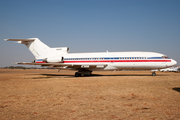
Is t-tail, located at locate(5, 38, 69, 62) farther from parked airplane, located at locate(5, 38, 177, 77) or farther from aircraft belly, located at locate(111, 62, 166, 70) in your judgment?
aircraft belly, located at locate(111, 62, 166, 70)

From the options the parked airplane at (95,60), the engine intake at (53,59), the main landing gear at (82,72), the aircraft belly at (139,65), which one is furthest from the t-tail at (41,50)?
the aircraft belly at (139,65)

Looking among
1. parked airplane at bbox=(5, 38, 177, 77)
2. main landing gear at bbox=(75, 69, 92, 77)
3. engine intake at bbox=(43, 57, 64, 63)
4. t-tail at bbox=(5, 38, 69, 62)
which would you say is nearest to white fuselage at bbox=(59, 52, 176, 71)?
parked airplane at bbox=(5, 38, 177, 77)

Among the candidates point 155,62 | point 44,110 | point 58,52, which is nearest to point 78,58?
point 58,52

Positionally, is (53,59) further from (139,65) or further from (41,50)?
(139,65)

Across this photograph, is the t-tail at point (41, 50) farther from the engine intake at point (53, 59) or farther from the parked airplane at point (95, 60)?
the engine intake at point (53, 59)

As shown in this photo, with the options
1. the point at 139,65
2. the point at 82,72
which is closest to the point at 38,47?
the point at 82,72

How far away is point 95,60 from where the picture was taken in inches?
910

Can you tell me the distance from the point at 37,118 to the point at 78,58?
19751 mm

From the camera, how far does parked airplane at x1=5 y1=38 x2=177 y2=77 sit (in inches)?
853

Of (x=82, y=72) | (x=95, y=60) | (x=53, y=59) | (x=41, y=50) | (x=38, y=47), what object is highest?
(x=38, y=47)

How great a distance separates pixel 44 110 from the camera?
518 centimetres

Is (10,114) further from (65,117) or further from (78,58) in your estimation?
(78,58)

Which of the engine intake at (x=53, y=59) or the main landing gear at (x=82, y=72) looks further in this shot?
the engine intake at (x=53, y=59)

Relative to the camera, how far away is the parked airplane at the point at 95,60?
21.7 m
